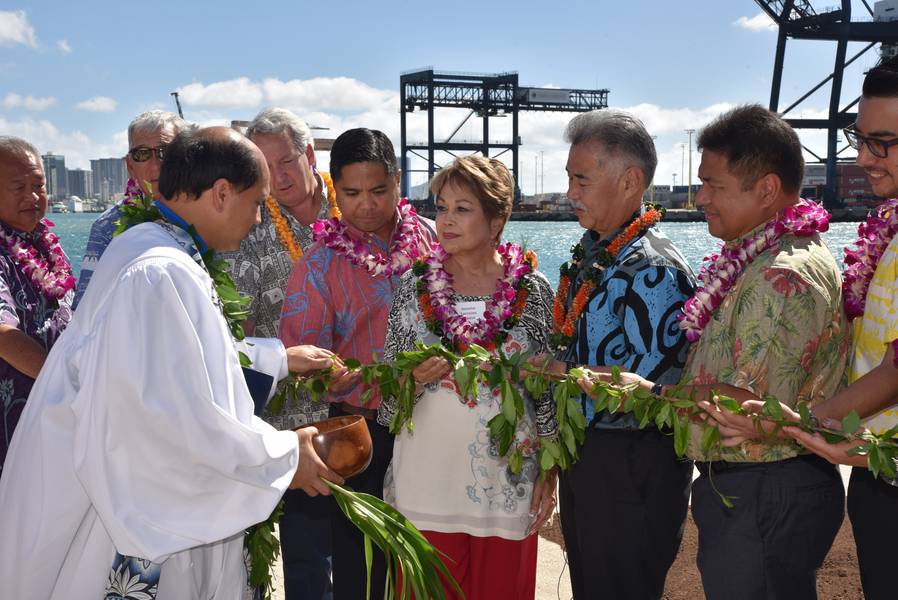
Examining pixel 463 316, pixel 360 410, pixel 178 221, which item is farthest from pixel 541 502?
→ pixel 178 221

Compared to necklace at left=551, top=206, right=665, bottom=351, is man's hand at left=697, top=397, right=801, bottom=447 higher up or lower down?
lower down

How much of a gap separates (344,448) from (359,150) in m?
1.44

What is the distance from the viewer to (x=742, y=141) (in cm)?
287

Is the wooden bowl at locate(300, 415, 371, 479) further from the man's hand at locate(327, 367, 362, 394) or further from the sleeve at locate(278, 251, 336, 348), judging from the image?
the sleeve at locate(278, 251, 336, 348)

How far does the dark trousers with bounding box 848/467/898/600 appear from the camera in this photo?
2.68 m

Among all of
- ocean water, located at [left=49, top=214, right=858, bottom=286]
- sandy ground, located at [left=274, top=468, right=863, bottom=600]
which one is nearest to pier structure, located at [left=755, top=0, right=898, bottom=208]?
ocean water, located at [left=49, top=214, right=858, bottom=286]

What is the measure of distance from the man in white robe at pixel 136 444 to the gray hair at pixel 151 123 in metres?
1.90

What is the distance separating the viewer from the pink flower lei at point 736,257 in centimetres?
278

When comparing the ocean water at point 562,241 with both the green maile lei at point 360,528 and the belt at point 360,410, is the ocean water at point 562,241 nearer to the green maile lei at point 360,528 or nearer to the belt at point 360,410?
the belt at point 360,410

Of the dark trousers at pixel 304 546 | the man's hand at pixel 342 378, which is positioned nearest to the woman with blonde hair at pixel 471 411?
the man's hand at pixel 342 378

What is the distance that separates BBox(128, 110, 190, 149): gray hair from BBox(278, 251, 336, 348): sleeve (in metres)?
1.15

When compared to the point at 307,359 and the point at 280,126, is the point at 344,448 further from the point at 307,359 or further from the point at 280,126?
the point at 280,126

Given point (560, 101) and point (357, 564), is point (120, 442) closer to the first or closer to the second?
point (357, 564)

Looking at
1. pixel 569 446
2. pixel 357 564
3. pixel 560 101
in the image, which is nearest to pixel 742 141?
pixel 569 446
